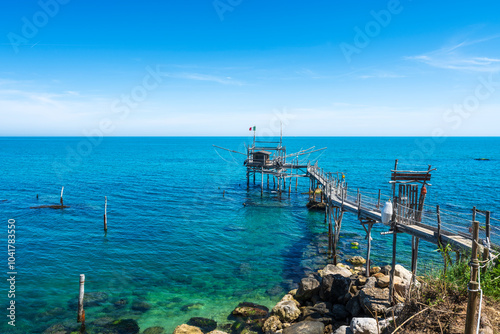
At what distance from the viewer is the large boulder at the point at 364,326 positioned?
11366 millimetres

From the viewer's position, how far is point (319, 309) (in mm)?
15633

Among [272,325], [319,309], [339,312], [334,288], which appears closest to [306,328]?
[272,325]

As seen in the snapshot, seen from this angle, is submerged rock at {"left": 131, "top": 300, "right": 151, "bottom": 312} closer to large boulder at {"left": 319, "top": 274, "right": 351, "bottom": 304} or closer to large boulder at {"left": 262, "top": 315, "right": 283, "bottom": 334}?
large boulder at {"left": 262, "top": 315, "right": 283, "bottom": 334}

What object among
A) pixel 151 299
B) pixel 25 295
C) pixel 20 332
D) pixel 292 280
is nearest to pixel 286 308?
pixel 292 280

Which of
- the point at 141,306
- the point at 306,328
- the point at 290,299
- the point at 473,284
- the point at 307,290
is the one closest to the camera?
the point at 473,284

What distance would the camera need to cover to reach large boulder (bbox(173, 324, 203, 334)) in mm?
14109

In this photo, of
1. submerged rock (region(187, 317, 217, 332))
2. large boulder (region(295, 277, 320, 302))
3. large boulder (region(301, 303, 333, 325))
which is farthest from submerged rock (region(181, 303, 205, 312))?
large boulder (region(301, 303, 333, 325))

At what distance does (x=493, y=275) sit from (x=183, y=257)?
64.2ft

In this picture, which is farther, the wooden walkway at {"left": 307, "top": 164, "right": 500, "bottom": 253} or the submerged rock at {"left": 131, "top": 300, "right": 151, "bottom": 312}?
the submerged rock at {"left": 131, "top": 300, "right": 151, "bottom": 312}

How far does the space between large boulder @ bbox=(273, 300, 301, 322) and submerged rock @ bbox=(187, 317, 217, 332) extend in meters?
3.11

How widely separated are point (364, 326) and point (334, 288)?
529 cm

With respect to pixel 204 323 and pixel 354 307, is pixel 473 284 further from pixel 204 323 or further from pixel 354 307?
pixel 204 323

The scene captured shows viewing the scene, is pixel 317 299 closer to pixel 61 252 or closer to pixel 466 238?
pixel 466 238

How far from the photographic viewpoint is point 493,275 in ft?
29.5
